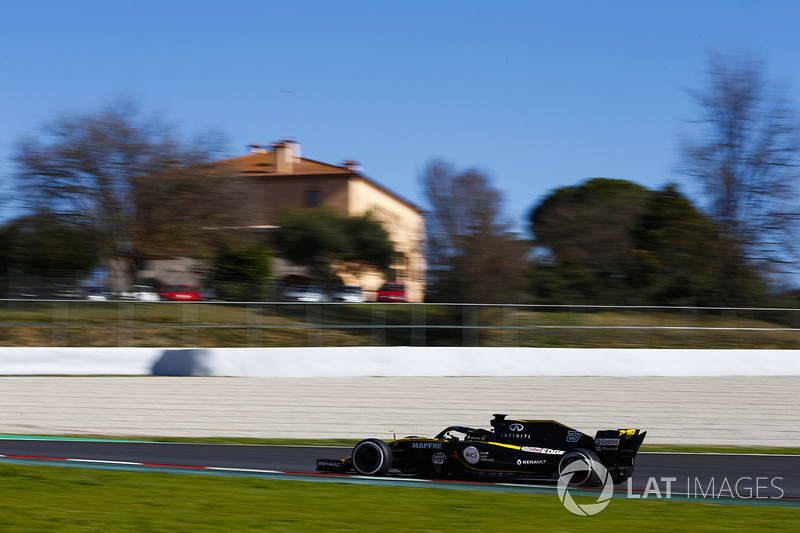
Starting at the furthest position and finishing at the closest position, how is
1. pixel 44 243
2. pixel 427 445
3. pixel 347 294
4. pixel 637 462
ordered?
1. pixel 44 243
2. pixel 347 294
3. pixel 637 462
4. pixel 427 445

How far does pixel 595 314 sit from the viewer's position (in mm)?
22953

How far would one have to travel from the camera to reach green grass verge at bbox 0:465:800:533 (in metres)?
6.14

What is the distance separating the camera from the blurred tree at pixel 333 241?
36531mm

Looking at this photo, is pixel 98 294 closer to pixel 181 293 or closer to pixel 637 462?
Answer: pixel 181 293

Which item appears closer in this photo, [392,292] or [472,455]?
[472,455]

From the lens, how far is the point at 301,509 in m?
6.83

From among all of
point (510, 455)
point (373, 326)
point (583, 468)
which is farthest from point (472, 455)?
point (373, 326)

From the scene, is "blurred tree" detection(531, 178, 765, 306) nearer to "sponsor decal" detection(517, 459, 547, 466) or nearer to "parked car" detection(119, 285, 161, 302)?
"parked car" detection(119, 285, 161, 302)

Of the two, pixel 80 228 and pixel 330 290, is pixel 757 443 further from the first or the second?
pixel 80 228

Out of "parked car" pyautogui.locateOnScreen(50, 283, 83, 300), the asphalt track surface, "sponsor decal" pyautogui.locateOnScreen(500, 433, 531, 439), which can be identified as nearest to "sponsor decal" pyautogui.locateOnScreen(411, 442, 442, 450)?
"sponsor decal" pyautogui.locateOnScreen(500, 433, 531, 439)

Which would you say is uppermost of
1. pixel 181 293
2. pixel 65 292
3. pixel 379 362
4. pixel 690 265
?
pixel 690 265

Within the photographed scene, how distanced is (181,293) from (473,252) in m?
9.63

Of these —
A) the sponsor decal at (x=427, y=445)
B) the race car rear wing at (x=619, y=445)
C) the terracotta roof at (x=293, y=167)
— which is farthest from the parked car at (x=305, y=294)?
the terracotta roof at (x=293, y=167)

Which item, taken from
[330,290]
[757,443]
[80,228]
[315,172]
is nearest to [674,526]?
[757,443]
